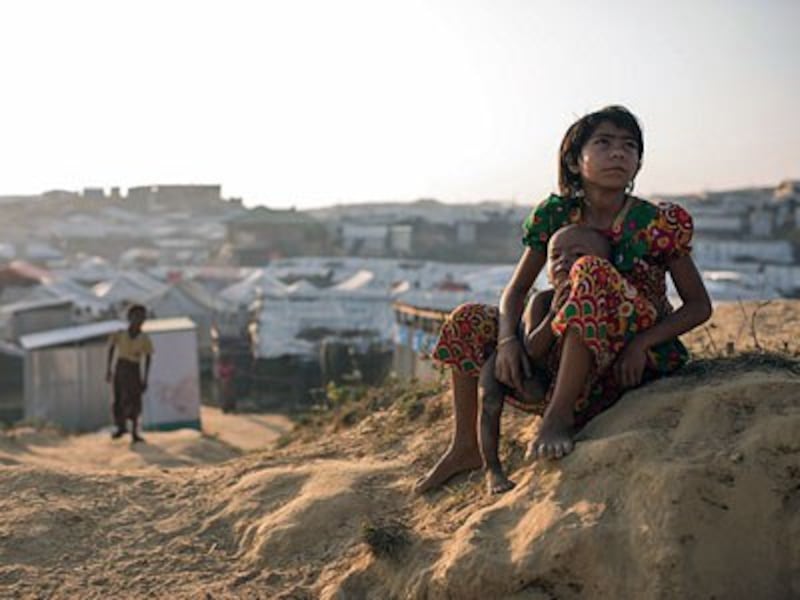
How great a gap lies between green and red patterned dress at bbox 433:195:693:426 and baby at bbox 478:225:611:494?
5 cm

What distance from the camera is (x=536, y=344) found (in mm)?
2830

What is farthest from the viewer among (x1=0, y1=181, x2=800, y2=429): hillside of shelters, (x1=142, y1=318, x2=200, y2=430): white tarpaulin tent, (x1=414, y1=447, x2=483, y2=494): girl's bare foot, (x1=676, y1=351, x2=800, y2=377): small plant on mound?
(x1=0, y1=181, x2=800, y2=429): hillside of shelters

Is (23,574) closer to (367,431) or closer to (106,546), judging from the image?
(106,546)

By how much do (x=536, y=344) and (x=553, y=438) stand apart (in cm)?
35

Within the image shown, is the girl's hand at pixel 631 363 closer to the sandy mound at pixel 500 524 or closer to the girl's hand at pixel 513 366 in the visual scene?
the sandy mound at pixel 500 524

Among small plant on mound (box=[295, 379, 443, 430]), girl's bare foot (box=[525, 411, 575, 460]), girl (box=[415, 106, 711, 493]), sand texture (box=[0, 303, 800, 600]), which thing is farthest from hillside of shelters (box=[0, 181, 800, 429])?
girl's bare foot (box=[525, 411, 575, 460])

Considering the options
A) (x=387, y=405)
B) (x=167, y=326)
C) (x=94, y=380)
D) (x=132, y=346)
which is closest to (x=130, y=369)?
(x=132, y=346)

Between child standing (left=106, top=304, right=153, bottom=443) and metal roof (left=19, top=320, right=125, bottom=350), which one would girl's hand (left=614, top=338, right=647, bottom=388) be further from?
metal roof (left=19, top=320, right=125, bottom=350)

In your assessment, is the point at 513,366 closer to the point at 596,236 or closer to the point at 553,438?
the point at 553,438

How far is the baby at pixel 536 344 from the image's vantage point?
281 cm

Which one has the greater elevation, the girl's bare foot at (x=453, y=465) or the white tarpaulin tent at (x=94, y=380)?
the girl's bare foot at (x=453, y=465)

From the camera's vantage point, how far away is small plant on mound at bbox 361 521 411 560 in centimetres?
265

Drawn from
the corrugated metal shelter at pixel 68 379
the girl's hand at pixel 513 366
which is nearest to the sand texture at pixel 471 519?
the girl's hand at pixel 513 366

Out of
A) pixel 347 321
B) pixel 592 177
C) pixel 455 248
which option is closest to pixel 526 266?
pixel 592 177
